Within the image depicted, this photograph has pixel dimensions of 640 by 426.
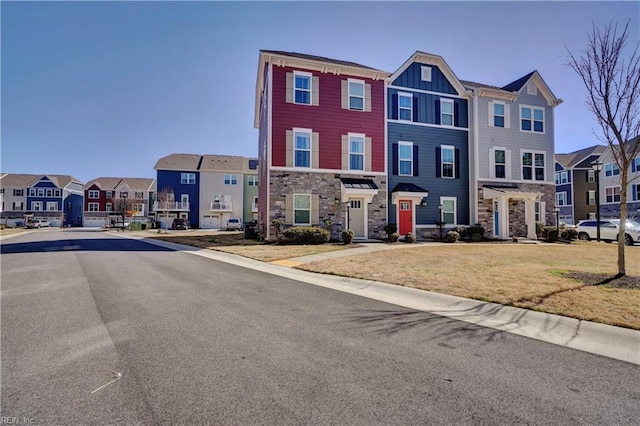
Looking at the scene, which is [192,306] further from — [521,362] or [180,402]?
[521,362]

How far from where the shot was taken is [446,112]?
22641mm

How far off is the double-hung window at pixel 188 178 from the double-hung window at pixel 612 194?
50.5 meters

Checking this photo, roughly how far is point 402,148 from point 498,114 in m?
7.45

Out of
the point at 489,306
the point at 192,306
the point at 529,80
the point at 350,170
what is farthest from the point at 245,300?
the point at 529,80

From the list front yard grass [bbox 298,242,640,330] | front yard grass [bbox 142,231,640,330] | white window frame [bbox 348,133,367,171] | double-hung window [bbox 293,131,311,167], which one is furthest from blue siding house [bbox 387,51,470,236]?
front yard grass [bbox 298,242,640,330]

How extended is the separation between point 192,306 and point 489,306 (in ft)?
17.1

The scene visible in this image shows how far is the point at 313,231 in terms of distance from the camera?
59.3 ft

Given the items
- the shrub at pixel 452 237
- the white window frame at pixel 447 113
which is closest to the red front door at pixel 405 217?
the shrub at pixel 452 237

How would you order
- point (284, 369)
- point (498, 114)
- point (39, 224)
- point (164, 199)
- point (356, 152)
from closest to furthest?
1. point (284, 369)
2. point (356, 152)
3. point (498, 114)
4. point (164, 199)
5. point (39, 224)

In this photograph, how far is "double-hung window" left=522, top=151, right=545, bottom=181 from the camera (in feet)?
77.7

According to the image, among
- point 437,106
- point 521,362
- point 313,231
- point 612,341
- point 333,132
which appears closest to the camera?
point 521,362

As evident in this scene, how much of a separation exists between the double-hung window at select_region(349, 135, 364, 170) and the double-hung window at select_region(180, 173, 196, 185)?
33545mm

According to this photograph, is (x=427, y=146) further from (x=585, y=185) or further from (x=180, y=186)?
(x=180, y=186)

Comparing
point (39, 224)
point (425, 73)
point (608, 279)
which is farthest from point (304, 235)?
point (39, 224)
